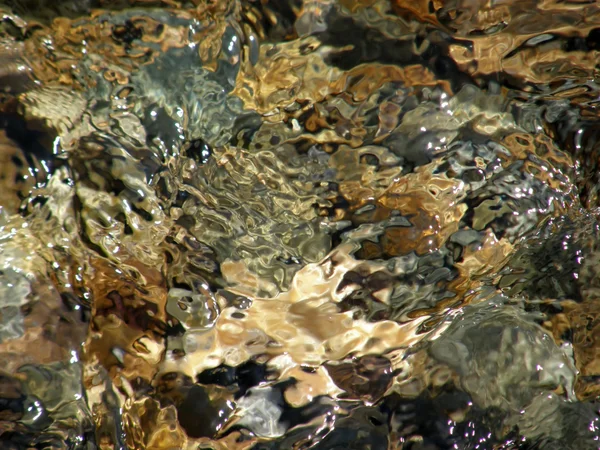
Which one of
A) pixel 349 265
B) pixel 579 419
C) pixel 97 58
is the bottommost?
pixel 579 419

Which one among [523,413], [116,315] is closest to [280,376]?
[116,315]

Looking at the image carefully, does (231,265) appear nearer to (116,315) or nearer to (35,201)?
(116,315)

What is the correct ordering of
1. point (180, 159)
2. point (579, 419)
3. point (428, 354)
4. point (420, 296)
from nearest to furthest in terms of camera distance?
point (579, 419)
point (428, 354)
point (420, 296)
point (180, 159)

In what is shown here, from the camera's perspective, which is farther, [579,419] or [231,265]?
[231,265]

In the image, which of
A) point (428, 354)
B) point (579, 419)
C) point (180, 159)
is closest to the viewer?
Result: point (579, 419)

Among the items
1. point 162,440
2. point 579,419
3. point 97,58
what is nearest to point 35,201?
point 97,58

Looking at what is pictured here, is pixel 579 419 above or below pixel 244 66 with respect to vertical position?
below
